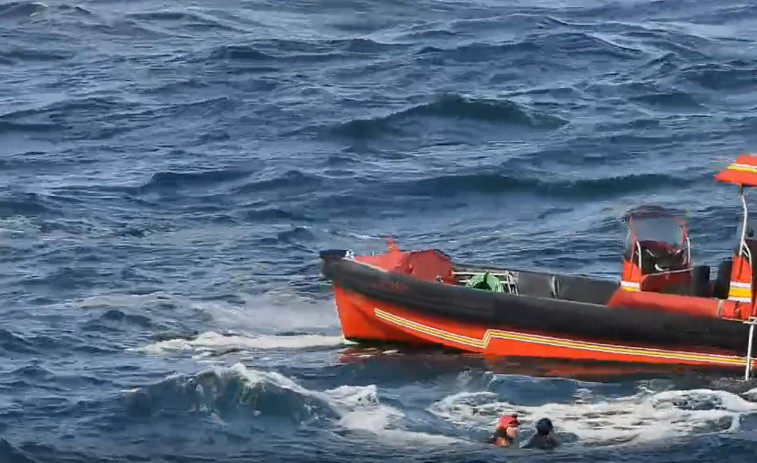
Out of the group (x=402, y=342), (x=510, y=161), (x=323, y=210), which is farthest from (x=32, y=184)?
(x=402, y=342)

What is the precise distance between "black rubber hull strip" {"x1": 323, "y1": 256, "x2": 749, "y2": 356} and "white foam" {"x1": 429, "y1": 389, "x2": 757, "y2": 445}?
0.80m

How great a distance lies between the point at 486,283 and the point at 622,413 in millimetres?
3533

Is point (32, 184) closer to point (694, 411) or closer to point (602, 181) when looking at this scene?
point (602, 181)

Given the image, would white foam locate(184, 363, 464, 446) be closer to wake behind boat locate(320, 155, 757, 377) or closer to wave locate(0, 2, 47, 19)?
wake behind boat locate(320, 155, 757, 377)

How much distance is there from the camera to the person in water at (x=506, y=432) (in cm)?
1831

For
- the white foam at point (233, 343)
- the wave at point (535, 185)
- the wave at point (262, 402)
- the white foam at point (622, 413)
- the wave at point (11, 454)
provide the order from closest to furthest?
the wave at point (11, 454) < the white foam at point (622, 413) < the wave at point (262, 402) < the white foam at point (233, 343) < the wave at point (535, 185)

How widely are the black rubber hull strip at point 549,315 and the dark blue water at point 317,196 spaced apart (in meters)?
0.52

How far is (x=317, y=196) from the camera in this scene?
103 feet

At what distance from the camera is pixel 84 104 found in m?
39.6

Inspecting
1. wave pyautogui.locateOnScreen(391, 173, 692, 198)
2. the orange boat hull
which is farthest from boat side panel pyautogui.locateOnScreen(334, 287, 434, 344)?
wave pyautogui.locateOnScreen(391, 173, 692, 198)

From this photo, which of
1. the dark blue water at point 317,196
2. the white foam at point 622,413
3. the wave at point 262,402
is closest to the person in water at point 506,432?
the dark blue water at point 317,196

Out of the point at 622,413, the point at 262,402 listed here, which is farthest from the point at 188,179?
the point at 622,413

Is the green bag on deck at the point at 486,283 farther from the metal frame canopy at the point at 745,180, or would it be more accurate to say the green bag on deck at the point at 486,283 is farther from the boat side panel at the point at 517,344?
the metal frame canopy at the point at 745,180

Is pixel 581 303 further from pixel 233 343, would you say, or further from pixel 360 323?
pixel 233 343
